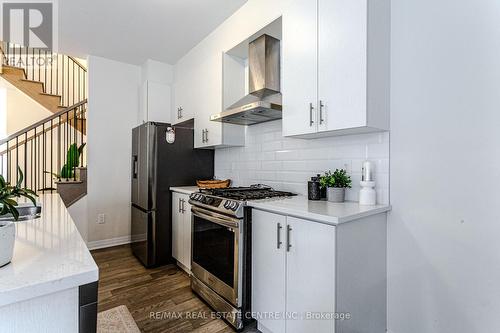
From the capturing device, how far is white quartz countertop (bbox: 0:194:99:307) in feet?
2.06

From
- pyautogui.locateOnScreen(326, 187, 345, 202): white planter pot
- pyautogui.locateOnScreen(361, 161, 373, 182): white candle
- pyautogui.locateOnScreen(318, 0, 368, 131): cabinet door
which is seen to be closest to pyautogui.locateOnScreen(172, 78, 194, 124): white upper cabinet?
pyautogui.locateOnScreen(318, 0, 368, 131): cabinet door

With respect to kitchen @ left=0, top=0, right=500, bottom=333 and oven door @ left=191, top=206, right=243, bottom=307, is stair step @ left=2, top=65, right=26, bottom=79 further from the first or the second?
oven door @ left=191, top=206, right=243, bottom=307

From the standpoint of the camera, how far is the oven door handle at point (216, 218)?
6.13 ft

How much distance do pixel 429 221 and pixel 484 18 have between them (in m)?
1.12

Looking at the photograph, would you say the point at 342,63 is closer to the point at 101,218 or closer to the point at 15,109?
the point at 101,218

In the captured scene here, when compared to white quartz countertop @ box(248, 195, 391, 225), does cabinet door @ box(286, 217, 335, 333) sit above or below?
below

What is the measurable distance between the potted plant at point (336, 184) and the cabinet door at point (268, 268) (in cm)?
47

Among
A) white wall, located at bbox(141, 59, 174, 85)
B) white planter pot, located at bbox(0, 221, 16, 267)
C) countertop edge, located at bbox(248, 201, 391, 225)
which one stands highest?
white wall, located at bbox(141, 59, 174, 85)

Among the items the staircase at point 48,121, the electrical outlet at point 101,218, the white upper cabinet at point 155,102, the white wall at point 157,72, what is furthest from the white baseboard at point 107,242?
the white wall at point 157,72

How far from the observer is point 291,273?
62.0 inches

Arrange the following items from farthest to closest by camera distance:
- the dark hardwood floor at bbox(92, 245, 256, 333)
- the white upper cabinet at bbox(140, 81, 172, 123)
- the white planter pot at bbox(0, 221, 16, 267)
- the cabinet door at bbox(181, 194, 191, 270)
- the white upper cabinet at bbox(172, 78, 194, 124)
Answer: the white upper cabinet at bbox(140, 81, 172, 123)
the white upper cabinet at bbox(172, 78, 194, 124)
the cabinet door at bbox(181, 194, 191, 270)
the dark hardwood floor at bbox(92, 245, 256, 333)
the white planter pot at bbox(0, 221, 16, 267)

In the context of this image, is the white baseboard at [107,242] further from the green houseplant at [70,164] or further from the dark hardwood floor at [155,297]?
the green houseplant at [70,164]

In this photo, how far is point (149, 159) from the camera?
3.00 m

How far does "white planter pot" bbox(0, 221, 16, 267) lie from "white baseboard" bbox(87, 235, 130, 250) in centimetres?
329
